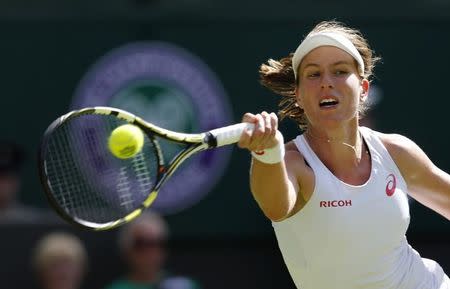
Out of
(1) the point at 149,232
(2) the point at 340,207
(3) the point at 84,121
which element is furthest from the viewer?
(1) the point at 149,232

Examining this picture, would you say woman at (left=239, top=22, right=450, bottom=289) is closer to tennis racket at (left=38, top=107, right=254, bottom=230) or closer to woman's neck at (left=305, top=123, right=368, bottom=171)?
woman's neck at (left=305, top=123, right=368, bottom=171)

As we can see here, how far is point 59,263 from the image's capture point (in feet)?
23.4

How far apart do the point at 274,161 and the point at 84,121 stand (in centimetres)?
250

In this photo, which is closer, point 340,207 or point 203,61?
point 340,207

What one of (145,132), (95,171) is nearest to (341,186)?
(145,132)

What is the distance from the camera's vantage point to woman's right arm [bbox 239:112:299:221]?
3957mm

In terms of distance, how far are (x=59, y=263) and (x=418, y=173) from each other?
10.3ft

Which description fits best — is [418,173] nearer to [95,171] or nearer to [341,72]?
[341,72]

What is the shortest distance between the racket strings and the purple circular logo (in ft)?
1.49

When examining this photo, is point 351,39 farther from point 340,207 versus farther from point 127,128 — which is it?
point 127,128

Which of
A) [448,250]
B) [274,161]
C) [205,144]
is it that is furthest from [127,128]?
[448,250]

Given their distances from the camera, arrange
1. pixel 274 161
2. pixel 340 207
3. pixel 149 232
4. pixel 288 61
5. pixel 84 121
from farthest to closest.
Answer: pixel 149 232 < pixel 84 121 < pixel 288 61 < pixel 340 207 < pixel 274 161

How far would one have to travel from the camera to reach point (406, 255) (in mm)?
4492

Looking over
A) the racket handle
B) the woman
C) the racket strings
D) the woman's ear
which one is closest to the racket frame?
the racket handle
